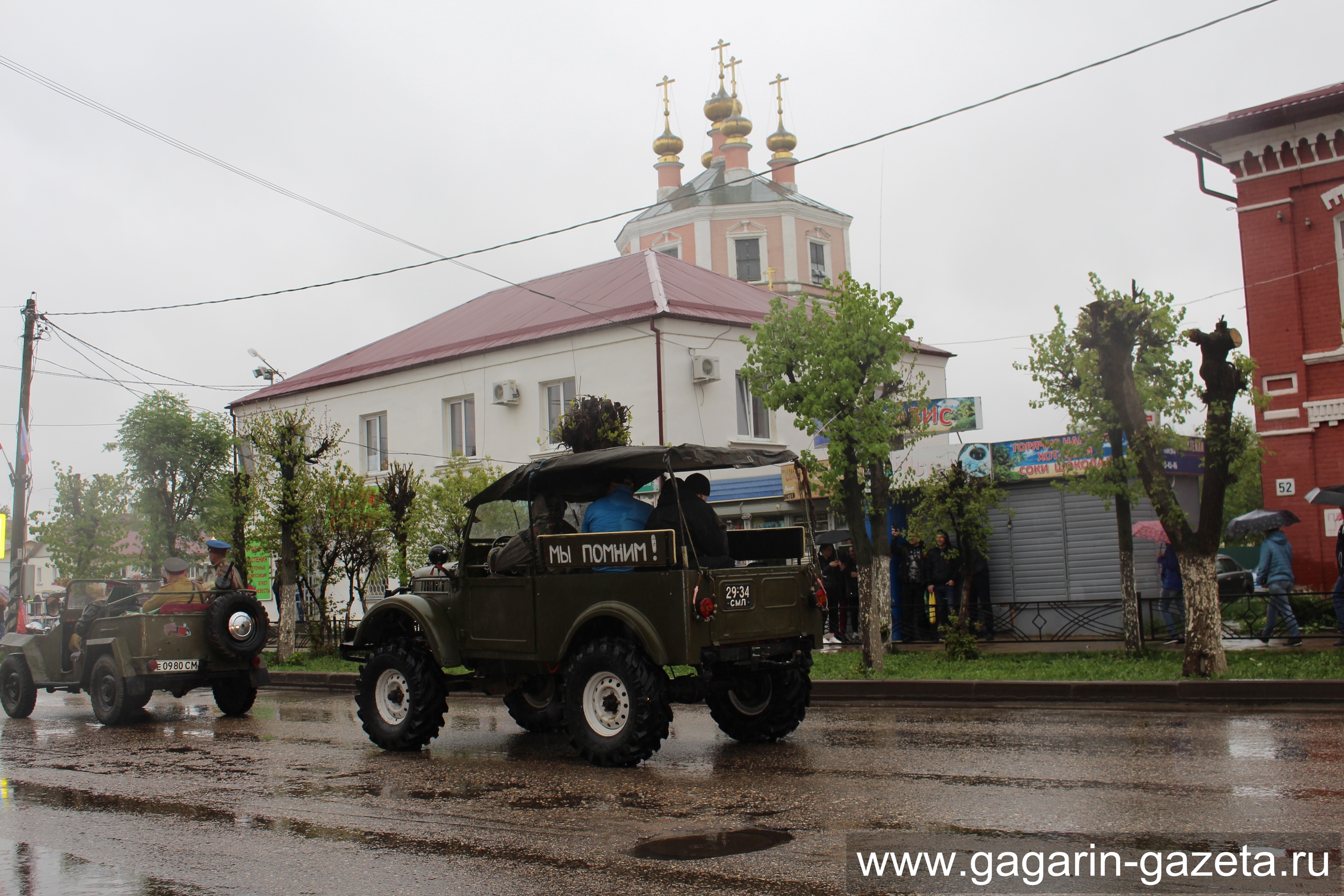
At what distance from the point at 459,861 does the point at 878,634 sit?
10257 millimetres

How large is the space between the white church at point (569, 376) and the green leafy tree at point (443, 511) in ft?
4.56

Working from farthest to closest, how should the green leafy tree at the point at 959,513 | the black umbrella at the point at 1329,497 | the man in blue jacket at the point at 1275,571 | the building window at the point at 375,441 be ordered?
the building window at the point at 375,441 < the green leafy tree at the point at 959,513 < the black umbrella at the point at 1329,497 < the man in blue jacket at the point at 1275,571


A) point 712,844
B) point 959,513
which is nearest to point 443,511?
point 959,513

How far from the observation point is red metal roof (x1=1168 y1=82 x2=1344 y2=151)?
19.8 meters

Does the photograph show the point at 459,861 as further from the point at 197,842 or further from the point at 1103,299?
the point at 1103,299

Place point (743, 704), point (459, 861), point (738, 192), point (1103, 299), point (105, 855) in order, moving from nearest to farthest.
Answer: point (459, 861) < point (105, 855) < point (743, 704) < point (1103, 299) < point (738, 192)

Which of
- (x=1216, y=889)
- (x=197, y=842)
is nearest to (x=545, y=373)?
(x=197, y=842)

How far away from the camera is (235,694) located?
13.4 metres

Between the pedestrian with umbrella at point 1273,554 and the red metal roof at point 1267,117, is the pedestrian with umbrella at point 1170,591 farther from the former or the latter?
the red metal roof at point 1267,117

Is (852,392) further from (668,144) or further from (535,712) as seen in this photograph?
(668,144)

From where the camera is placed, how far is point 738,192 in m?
57.5

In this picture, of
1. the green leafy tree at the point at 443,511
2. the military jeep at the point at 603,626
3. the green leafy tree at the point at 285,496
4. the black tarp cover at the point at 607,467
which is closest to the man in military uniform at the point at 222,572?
the military jeep at the point at 603,626

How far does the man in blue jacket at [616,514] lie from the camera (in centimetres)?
912

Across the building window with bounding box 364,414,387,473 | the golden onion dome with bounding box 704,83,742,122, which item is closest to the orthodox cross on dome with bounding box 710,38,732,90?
the golden onion dome with bounding box 704,83,742,122
